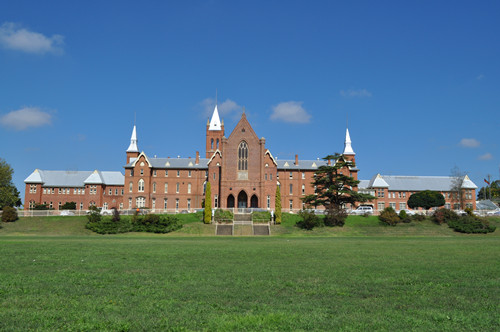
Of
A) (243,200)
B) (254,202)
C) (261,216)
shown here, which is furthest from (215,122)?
(261,216)

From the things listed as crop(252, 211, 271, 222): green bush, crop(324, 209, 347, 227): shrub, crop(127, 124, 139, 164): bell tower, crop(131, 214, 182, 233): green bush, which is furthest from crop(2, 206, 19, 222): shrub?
crop(127, 124, 139, 164): bell tower

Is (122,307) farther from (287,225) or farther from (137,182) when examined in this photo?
(137,182)

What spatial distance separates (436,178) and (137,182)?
219ft

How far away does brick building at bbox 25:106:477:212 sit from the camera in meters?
76.1

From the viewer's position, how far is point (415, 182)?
102m

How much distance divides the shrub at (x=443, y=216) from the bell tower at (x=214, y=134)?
61893 mm

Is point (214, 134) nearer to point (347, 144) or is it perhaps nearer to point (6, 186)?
point (347, 144)

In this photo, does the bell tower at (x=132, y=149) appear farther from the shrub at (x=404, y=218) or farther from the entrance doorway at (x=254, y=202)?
the shrub at (x=404, y=218)

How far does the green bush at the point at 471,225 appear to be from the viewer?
183 feet

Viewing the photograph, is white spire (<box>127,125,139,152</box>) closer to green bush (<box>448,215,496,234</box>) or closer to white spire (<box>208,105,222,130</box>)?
white spire (<box>208,105,222,130</box>)

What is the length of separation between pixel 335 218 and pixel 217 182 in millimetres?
27146

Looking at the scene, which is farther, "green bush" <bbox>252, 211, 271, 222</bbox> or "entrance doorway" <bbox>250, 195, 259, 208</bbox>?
"entrance doorway" <bbox>250, 195, 259, 208</bbox>

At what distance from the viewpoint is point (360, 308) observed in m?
9.83

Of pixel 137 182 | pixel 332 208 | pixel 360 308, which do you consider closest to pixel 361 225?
pixel 332 208
